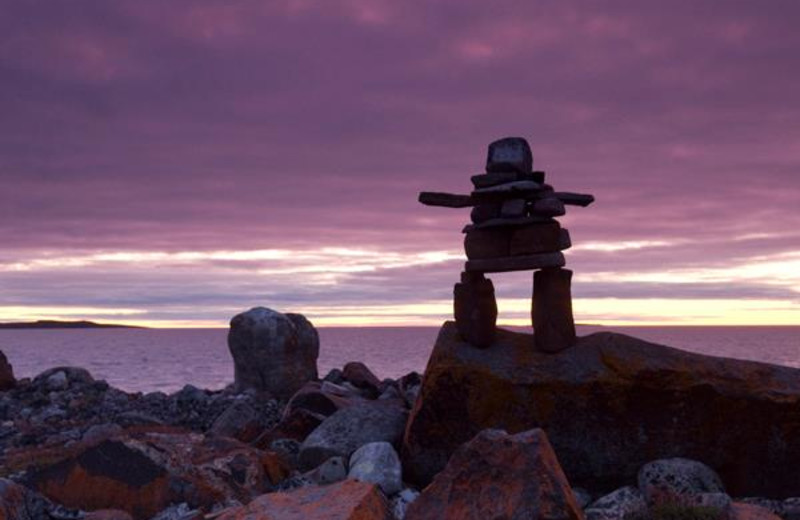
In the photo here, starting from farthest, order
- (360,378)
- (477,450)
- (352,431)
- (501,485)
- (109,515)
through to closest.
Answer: (360,378)
(352,431)
(109,515)
(477,450)
(501,485)

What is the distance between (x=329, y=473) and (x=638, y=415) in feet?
14.0

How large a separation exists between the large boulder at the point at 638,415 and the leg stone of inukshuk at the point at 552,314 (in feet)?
1.27

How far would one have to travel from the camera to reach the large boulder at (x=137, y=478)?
1030cm

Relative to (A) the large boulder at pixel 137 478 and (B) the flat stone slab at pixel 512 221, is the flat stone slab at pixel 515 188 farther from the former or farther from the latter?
(A) the large boulder at pixel 137 478

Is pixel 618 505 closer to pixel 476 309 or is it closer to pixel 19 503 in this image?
pixel 476 309

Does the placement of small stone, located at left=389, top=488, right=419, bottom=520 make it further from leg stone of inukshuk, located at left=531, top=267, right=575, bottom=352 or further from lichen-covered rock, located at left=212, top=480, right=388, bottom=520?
leg stone of inukshuk, located at left=531, top=267, right=575, bottom=352

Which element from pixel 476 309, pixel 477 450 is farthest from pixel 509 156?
pixel 477 450

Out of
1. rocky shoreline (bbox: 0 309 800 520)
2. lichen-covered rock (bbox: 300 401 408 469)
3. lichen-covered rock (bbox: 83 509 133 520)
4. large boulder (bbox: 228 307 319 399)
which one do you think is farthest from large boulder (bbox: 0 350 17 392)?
lichen-covered rock (bbox: 83 509 133 520)

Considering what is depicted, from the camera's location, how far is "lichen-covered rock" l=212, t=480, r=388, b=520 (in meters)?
7.69

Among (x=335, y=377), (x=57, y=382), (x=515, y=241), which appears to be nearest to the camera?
(x=515, y=241)

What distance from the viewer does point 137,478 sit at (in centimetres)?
1039

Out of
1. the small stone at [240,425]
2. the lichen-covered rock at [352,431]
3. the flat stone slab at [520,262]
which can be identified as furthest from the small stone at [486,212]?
the small stone at [240,425]

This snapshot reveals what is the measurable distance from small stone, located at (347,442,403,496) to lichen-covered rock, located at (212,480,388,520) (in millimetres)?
2951

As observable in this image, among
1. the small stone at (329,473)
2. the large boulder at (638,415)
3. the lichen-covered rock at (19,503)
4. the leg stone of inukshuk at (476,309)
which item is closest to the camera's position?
the lichen-covered rock at (19,503)
